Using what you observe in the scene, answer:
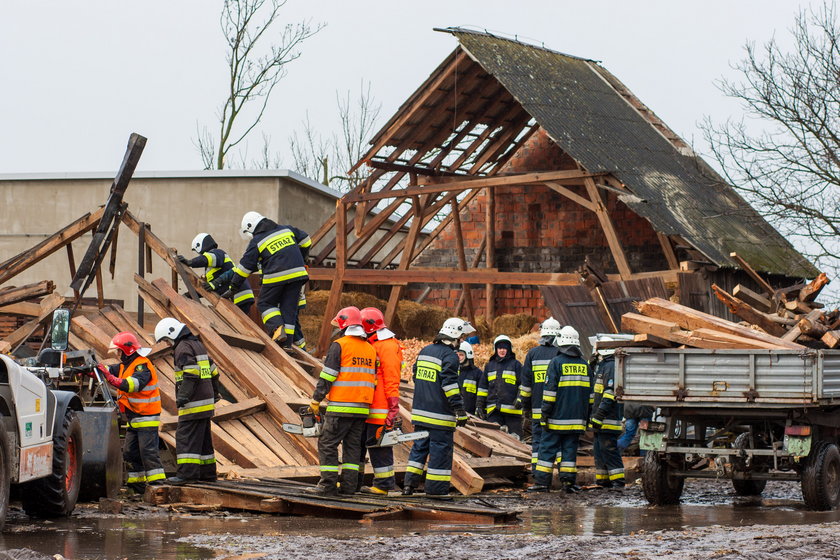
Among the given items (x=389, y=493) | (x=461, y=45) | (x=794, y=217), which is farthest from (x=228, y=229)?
(x=389, y=493)

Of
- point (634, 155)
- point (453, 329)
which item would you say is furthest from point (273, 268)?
point (634, 155)

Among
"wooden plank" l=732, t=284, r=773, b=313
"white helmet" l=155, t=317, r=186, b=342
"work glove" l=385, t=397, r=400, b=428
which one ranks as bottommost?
"work glove" l=385, t=397, r=400, b=428

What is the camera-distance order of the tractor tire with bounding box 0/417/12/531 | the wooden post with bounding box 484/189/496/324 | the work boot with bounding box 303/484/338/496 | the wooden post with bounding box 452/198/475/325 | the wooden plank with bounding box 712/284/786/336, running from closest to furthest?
the tractor tire with bounding box 0/417/12/531 < the work boot with bounding box 303/484/338/496 < the wooden plank with bounding box 712/284/786/336 < the wooden post with bounding box 452/198/475/325 < the wooden post with bounding box 484/189/496/324

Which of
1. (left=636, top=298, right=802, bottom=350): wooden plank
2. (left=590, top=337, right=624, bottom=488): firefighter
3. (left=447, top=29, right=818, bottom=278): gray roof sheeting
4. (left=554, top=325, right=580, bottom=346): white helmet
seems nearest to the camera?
(left=636, top=298, right=802, bottom=350): wooden plank

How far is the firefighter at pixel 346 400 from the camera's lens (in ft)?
40.0

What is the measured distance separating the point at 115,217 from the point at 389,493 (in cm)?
594

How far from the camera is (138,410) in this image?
41.7ft

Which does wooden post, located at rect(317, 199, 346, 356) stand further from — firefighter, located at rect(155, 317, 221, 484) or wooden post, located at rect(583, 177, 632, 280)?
firefighter, located at rect(155, 317, 221, 484)

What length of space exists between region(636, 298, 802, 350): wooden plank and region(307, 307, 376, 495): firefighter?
3163 mm

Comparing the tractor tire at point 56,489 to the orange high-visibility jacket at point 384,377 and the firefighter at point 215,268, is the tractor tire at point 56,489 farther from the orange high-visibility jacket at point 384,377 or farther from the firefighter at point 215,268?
the firefighter at point 215,268

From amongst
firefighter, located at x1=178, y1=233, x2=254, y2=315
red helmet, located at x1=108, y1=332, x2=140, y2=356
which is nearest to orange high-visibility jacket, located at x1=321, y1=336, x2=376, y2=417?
red helmet, located at x1=108, y1=332, x2=140, y2=356

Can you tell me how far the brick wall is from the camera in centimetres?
2734

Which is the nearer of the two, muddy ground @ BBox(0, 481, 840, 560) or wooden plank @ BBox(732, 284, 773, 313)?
muddy ground @ BBox(0, 481, 840, 560)

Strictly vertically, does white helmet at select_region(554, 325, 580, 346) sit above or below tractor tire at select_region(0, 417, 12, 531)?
above
